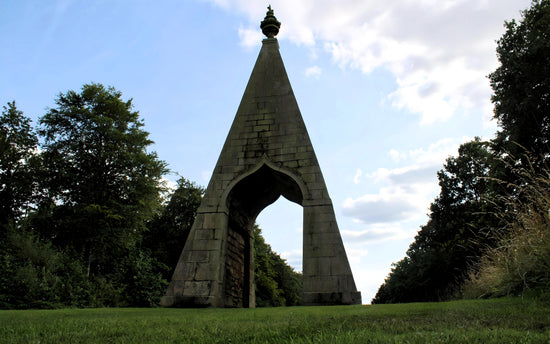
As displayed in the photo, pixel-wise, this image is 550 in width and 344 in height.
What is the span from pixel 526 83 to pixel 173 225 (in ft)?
71.8

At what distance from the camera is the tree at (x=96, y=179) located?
1961 centimetres

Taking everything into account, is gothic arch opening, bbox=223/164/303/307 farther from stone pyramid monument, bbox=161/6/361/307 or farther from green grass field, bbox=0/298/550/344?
green grass field, bbox=0/298/550/344

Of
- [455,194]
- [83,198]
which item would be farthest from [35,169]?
A: [455,194]

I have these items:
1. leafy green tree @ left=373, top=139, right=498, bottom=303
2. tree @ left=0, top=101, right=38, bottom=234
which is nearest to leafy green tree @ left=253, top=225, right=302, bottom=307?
leafy green tree @ left=373, top=139, right=498, bottom=303

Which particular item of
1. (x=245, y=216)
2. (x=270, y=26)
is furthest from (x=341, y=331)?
(x=270, y=26)

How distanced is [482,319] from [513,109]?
14.9 m

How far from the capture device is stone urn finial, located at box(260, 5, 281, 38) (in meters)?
10.6

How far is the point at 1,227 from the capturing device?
18.3 metres

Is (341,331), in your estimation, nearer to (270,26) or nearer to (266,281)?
(270,26)

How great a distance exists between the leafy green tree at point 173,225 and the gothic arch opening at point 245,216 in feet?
49.4

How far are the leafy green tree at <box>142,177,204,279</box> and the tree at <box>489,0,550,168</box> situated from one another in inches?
747

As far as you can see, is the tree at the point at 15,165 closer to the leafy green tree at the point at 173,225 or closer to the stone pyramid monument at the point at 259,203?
the leafy green tree at the point at 173,225

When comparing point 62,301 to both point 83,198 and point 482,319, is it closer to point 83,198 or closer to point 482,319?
point 83,198

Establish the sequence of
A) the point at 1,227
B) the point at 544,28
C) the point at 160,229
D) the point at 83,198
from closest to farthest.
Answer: the point at 544,28 → the point at 1,227 → the point at 83,198 → the point at 160,229
